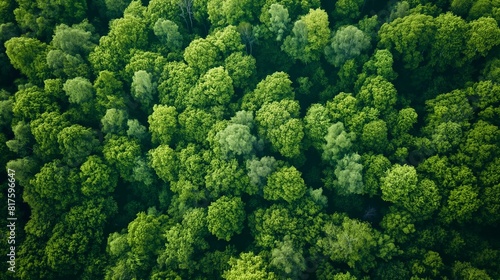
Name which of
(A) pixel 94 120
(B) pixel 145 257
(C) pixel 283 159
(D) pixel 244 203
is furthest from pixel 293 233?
(A) pixel 94 120

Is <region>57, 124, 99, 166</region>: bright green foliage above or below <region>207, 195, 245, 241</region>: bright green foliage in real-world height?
above

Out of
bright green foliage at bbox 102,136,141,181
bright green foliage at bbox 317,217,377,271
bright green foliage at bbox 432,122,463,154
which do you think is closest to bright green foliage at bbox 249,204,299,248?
bright green foliage at bbox 317,217,377,271

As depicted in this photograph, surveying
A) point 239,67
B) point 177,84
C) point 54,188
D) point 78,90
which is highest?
point 239,67

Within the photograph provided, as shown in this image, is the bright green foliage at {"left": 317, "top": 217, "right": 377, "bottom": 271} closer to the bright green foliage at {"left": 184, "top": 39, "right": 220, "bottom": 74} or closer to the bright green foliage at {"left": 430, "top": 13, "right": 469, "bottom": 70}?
the bright green foliage at {"left": 430, "top": 13, "right": 469, "bottom": 70}

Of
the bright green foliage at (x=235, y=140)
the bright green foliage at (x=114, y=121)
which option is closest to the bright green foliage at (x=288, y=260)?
the bright green foliage at (x=235, y=140)

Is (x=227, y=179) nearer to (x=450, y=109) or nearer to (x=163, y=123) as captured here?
(x=163, y=123)

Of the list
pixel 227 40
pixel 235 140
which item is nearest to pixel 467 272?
pixel 235 140
